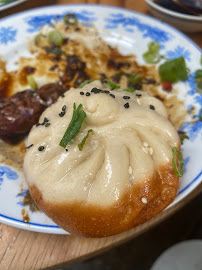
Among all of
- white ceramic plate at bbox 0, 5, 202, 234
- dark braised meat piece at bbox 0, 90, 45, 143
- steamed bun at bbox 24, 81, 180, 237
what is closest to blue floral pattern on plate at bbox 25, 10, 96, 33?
white ceramic plate at bbox 0, 5, 202, 234

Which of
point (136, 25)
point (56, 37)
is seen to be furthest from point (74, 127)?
point (136, 25)

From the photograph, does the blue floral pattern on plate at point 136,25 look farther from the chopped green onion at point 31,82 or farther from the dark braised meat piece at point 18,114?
the dark braised meat piece at point 18,114

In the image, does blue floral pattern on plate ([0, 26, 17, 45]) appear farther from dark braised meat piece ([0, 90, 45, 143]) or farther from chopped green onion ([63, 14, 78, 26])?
dark braised meat piece ([0, 90, 45, 143])

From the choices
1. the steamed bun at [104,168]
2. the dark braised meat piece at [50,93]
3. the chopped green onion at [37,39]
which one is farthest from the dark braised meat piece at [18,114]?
the chopped green onion at [37,39]

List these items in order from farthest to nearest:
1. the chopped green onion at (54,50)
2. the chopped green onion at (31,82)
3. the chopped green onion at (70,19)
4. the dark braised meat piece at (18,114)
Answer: the chopped green onion at (70,19), the chopped green onion at (54,50), the chopped green onion at (31,82), the dark braised meat piece at (18,114)

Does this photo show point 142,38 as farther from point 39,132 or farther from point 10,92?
point 39,132

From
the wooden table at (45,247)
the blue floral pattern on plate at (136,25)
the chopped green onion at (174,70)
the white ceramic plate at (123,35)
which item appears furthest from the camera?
the blue floral pattern on plate at (136,25)

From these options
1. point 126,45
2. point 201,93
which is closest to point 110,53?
point 126,45

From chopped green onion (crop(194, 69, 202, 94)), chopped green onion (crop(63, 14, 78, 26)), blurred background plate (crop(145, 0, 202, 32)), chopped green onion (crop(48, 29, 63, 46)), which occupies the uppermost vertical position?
blurred background plate (crop(145, 0, 202, 32))
